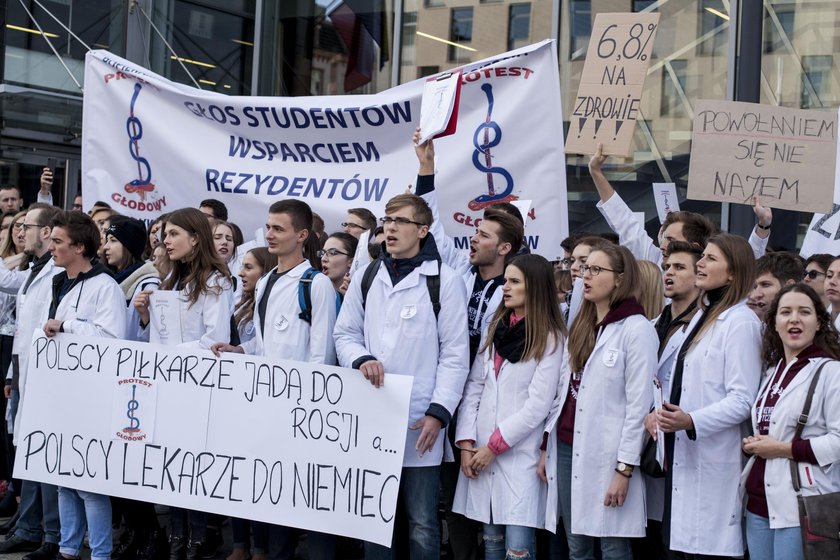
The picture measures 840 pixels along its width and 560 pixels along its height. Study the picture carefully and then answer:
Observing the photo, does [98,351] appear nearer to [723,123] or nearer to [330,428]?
[330,428]

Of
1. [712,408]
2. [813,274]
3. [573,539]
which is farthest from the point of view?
[813,274]

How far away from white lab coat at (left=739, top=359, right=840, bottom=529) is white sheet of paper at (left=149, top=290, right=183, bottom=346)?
10.3 ft

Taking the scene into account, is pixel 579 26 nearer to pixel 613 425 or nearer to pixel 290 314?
pixel 290 314

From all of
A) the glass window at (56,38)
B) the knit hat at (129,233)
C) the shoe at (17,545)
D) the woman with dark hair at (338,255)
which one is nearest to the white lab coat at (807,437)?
the woman with dark hair at (338,255)

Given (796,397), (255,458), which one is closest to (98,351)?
(255,458)

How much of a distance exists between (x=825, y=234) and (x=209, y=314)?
3.94 meters

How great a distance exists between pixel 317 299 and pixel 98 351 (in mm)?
1333

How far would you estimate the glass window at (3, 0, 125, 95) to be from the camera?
13.9 metres

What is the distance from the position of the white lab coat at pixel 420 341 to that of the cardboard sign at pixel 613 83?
1.48m

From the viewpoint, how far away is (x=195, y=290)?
570 cm

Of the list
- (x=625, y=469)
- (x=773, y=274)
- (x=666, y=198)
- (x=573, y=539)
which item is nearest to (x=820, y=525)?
(x=625, y=469)

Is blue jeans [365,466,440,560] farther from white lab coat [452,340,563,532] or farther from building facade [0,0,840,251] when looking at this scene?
building facade [0,0,840,251]

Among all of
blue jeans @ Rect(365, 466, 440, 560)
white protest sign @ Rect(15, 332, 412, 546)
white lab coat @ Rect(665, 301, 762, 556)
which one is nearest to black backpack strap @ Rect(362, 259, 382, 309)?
white protest sign @ Rect(15, 332, 412, 546)

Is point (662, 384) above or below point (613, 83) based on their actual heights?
below
